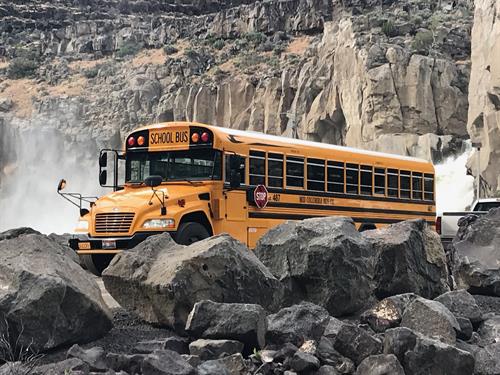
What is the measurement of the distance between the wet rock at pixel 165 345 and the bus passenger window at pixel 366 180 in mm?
11272

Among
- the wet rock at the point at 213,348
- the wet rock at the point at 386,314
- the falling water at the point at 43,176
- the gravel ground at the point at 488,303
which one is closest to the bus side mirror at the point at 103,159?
the gravel ground at the point at 488,303

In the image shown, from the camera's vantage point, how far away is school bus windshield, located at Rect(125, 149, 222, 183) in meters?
14.6

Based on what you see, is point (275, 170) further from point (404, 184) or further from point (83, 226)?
point (404, 184)

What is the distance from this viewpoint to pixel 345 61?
172 ft

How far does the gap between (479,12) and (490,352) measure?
37178 mm

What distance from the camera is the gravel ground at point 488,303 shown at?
394 inches

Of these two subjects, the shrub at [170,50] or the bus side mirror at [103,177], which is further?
the shrub at [170,50]

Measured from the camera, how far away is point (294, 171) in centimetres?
1616

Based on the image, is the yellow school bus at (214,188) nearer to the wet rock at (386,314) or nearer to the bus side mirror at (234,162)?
the bus side mirror at (234,162)

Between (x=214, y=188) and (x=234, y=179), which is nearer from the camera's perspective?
(x=214, y=188)

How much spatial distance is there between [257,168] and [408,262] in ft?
19.8

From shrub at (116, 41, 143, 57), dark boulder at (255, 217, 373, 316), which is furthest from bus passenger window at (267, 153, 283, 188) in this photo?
shrub at (116, 41, 143, 57)

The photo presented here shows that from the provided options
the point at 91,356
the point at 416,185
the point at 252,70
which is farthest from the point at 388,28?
the point at 91,356

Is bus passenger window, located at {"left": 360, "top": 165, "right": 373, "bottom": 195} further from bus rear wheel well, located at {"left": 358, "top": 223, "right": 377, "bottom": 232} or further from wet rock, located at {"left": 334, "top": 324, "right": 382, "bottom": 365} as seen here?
wet rock, located at {"left": 334, "top": 324, "right": 382, "bottom": 365}
